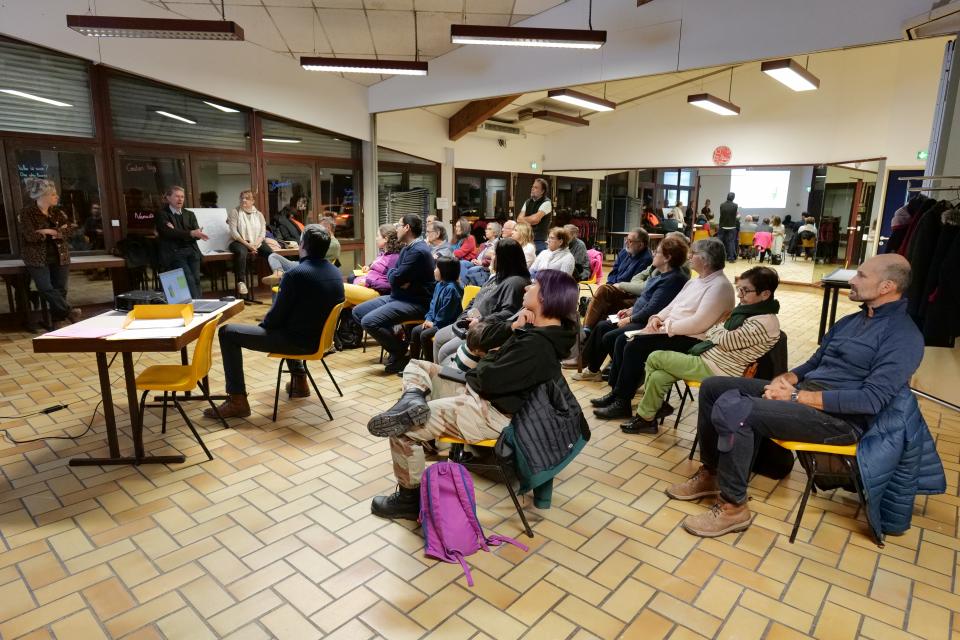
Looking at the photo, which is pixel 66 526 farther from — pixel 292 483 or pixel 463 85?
pixel 463 85

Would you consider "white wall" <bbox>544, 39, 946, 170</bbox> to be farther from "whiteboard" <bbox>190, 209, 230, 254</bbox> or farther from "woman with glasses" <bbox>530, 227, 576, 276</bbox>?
"whiteboard" <bbox>190, 209, 230, 254</bbox>

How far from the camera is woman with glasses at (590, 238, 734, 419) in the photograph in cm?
357

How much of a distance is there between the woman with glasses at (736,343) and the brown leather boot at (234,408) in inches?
108

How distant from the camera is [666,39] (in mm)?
5953

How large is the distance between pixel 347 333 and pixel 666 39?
15.1 ft

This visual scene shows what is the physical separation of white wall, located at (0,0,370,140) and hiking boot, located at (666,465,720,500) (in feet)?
23.9

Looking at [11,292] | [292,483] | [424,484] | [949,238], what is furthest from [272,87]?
[949,238]

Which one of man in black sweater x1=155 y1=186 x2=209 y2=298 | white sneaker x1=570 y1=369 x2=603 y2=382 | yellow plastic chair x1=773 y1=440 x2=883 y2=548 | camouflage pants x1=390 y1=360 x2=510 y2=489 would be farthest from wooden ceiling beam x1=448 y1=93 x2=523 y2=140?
yellow plastic chair x1=773 y1=440 x2=883 y2=548

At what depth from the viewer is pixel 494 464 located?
8.44ft

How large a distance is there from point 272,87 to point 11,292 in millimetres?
4161

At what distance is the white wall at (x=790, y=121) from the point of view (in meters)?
8.62

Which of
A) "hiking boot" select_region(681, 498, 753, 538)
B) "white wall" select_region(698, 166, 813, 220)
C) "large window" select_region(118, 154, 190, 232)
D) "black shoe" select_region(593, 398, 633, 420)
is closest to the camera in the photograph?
"hiking boot" select_region(681, 498, 753, 538)

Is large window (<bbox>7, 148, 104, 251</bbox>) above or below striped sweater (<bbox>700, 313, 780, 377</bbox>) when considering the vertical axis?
above

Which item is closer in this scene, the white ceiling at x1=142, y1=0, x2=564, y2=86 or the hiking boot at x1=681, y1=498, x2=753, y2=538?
the hiking boot at x1=681, y1=498, x2=753, y2=538
